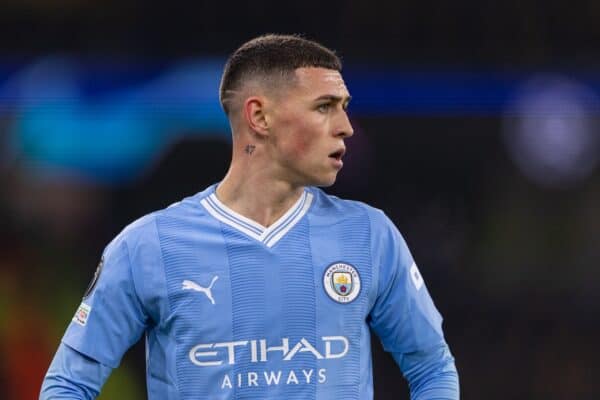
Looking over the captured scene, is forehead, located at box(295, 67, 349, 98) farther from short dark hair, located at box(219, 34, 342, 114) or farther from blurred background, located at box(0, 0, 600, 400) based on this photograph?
blurred background, located at box(0, 0, 600, 400)

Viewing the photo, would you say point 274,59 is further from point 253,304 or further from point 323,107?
point 253,304

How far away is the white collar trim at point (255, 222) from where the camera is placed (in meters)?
3.10

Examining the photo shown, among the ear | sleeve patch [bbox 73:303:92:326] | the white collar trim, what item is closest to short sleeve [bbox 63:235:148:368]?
sleeve patch [bbox 73:303:92:326]

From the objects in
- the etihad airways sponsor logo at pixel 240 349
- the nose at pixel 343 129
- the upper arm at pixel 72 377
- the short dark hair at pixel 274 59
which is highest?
the short dark hair at pixel 274 59

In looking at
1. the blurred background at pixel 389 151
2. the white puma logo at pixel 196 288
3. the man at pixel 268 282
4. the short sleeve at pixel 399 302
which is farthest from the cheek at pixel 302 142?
the blurred background at pixel 389 151

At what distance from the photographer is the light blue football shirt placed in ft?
9.75

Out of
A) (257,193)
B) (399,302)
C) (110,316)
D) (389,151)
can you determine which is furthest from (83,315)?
(389,151)

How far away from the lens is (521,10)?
6148 millimetres

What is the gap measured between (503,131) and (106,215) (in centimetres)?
198

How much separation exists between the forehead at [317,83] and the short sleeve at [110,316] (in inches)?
23.9

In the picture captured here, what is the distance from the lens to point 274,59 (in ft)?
10.3

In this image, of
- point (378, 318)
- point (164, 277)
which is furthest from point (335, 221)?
point (164, 277)

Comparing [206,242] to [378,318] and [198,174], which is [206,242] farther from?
[198,174]

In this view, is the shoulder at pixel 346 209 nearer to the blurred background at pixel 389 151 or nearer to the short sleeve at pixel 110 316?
the short sleeve at pixel 110 316
